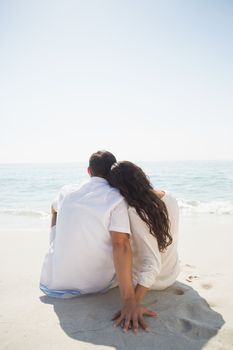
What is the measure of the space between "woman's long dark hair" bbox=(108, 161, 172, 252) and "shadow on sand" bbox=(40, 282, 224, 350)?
52 centimetres

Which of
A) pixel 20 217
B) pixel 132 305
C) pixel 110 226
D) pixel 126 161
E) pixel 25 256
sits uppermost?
pixel 126 161

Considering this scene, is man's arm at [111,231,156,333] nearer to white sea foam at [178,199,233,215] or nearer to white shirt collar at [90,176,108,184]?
white shirt collar at [90,176,108,184]

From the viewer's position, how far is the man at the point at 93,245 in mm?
2471

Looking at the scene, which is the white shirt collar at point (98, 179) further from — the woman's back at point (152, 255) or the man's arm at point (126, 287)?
the man's arm at point (126, 287)

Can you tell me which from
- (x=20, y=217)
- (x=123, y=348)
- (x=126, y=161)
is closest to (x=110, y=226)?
(x=126, y=161)

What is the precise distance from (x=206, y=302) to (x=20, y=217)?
7.59 m

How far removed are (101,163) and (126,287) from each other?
107cm

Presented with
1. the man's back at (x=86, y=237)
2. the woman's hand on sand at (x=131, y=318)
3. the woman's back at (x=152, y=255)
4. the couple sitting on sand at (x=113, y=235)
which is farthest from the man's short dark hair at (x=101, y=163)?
the woman's hand on sand at (x=131, y=318)

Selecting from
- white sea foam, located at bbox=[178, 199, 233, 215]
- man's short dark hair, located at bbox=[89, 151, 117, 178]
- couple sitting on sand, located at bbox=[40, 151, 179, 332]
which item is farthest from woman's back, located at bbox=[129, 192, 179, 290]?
white sea foam, located at bbox=[178, 199, 233, 215]

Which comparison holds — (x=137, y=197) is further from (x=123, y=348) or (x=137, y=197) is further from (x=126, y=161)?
(x=123, y=348)

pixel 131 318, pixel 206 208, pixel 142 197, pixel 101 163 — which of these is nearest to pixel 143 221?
pixel 142 197

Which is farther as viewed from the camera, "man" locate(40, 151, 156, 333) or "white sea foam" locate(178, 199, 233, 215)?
"white sea foam" locate(178, 199, 233, 215)

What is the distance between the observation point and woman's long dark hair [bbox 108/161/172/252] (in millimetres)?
2625

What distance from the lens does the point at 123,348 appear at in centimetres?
211
